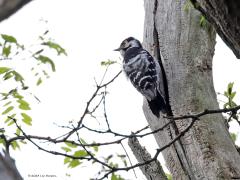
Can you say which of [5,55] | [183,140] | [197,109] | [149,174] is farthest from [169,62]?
[5,55]

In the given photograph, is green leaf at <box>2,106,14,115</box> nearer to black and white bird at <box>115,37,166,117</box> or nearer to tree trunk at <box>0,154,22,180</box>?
black and white bird at <box>115,37,166,117</box>

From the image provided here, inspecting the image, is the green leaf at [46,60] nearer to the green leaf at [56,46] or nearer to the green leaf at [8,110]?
the green leaf at [56,46]

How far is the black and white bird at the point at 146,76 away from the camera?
142 inches

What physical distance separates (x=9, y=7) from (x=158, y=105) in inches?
106

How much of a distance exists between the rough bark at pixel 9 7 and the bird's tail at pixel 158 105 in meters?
2.65

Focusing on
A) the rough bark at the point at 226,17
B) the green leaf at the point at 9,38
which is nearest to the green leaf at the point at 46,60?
the green leaf at the point at 9,38

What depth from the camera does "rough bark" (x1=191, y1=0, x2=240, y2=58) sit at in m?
1.44

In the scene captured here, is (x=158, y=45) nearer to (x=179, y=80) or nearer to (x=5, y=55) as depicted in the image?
(x=179, y=80)

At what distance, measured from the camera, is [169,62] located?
12.0 ft

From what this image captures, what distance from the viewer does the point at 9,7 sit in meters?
0.81

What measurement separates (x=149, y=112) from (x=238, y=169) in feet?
3.08

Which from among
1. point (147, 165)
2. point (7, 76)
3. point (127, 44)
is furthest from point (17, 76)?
point (127, 44)

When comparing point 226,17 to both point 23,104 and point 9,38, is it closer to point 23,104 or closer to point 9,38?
point 9,38

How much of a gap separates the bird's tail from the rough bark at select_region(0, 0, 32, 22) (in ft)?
8.68
